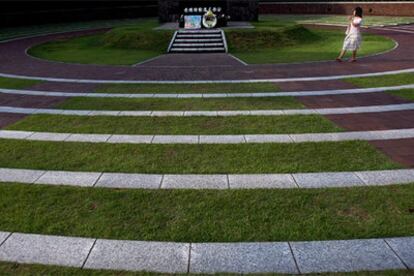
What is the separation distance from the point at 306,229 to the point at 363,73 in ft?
36.5

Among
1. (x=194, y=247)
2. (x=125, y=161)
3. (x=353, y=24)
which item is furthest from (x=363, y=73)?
(x=194, y=247)

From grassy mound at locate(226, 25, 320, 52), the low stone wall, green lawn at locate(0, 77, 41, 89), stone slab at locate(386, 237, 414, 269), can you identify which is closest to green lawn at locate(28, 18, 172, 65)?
grassy mound at locate(226, 25, 320, 52)

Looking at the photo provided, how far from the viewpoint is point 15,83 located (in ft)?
46.2

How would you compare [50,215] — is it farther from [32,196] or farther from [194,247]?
[194,247]

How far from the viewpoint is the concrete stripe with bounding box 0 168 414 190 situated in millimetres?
6041

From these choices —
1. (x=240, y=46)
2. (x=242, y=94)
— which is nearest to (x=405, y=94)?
(x=242, y=94)

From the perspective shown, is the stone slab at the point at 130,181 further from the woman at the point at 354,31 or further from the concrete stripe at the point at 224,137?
the woman at the point at 354,31

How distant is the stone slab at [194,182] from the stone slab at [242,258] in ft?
4.99

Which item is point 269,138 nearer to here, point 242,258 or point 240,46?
point 242,258

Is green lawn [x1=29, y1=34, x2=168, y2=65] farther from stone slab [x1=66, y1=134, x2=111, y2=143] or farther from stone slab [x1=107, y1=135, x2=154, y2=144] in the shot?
stone slab [x1=107, y1=135, x2=154, y2=144]

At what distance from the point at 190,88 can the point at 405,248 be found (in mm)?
9043

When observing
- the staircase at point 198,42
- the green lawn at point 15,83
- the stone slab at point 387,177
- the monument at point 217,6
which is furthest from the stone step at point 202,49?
the stone slab at point 387,177

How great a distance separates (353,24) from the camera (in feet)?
51.3

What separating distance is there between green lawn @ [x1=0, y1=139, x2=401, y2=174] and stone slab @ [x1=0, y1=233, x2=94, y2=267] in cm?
205
